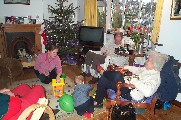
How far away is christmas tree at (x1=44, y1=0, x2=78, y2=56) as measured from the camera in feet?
21.5

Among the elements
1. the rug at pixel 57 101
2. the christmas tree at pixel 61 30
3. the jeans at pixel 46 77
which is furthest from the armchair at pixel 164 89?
the christmas tree at pixel 61 30

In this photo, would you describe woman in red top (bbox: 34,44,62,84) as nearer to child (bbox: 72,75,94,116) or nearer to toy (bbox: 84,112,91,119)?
child (bbox: 72,75,94,116)

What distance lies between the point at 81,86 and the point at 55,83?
2.68 ft

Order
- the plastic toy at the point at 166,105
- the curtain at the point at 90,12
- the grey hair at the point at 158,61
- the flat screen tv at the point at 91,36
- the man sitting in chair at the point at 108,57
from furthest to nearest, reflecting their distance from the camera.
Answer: the curtain at the point at 90,12 < the flat screen tv at the point at 91,36 < the man sitting in chair at the point at 108,57 < the plastic toy at the point at 166,105 < the grey hair at the point at 158,61

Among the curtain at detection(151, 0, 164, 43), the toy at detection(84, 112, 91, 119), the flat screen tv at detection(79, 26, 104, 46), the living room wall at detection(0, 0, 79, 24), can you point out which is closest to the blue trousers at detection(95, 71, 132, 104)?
the toy at detection(84, 112, 91, 119)

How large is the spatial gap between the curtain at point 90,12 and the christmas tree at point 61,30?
29.9 inches

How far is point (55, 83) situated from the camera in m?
3.83

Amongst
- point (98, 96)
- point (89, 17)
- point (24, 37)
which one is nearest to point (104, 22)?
point (89, 17)

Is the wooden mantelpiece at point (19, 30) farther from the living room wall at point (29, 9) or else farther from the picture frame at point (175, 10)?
the picture frame at point (175, 10)

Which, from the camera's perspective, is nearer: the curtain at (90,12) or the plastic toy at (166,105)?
the plastic toy at (166,105)

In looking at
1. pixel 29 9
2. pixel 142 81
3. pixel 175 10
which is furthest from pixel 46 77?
pixel 29 9

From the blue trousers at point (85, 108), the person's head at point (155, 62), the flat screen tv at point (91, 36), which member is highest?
the flat screen tv at point (91, 36)

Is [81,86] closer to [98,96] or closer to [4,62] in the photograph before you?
[98,96]

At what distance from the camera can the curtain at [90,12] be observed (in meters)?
6.95
